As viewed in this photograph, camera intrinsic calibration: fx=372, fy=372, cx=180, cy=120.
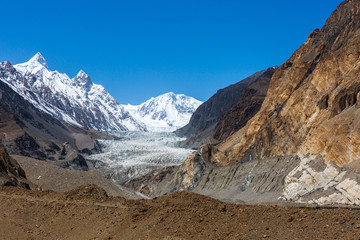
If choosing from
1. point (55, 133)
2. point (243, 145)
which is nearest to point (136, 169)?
point (243, 145)

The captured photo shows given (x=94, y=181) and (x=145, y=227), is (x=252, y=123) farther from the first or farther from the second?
(x=145, y=227)

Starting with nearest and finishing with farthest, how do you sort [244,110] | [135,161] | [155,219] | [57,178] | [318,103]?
[155,219]
[318,103]
[57,178]
[135,161]
[244,110]

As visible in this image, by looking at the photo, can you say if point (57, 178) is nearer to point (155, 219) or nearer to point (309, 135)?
point (309, 135)

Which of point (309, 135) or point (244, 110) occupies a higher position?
point (244, 110)

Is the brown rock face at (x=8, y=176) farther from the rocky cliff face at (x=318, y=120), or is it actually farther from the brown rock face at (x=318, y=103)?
the brown rock face at (x=318, y=103)

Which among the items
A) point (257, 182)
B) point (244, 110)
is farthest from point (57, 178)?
point (244, 110)

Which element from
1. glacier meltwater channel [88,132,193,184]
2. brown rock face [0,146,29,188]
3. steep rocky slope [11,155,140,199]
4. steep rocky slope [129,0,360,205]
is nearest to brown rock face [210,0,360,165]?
steep rocky slope [129,0,360,205]

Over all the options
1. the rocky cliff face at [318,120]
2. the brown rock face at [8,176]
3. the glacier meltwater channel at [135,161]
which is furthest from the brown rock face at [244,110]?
the brown rock face at [8,176]
